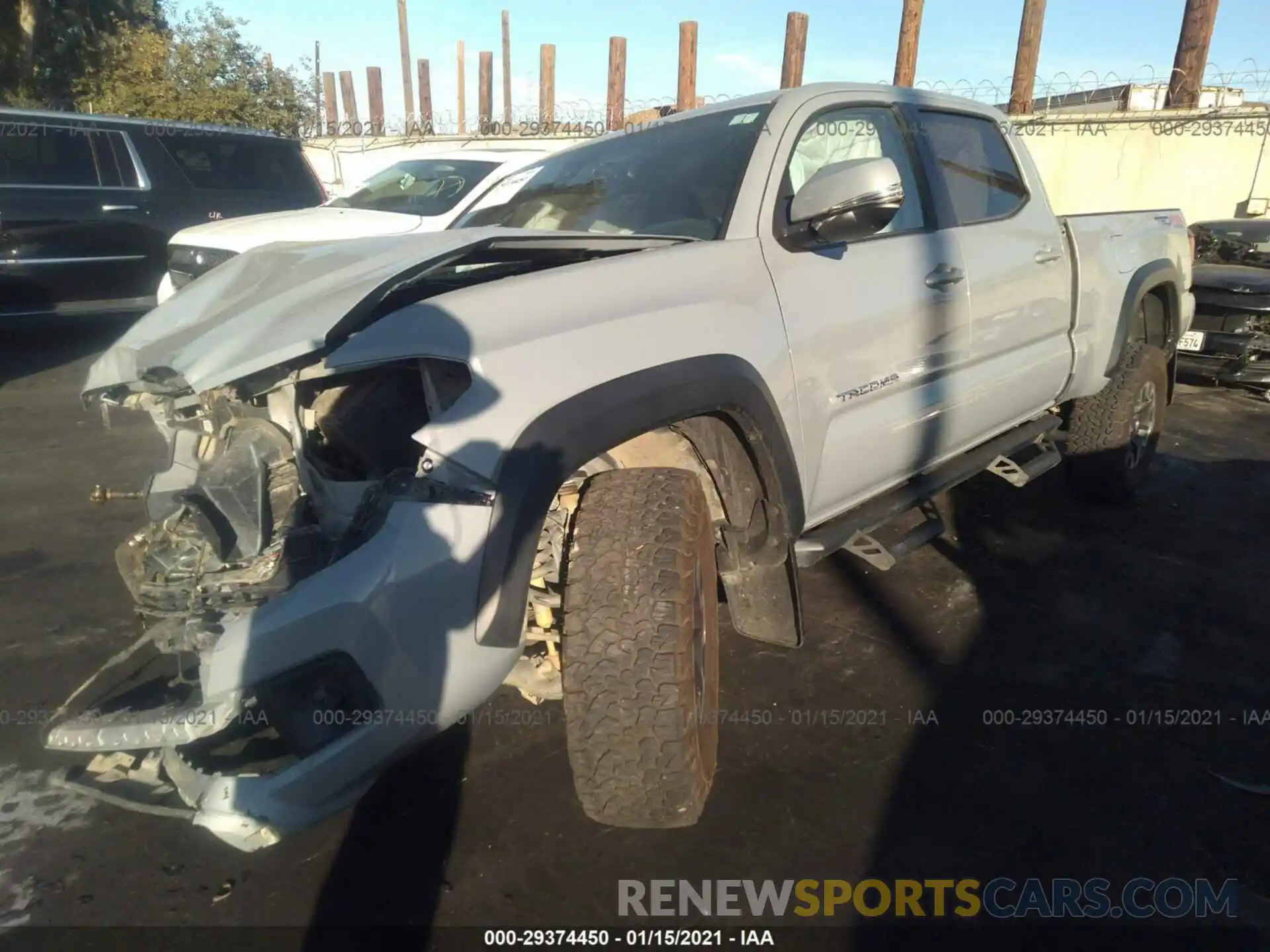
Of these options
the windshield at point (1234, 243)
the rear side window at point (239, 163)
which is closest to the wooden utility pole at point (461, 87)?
the rear side window at point (239, 163)

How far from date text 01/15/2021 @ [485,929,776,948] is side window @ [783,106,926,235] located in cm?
221

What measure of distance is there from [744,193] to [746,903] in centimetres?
192

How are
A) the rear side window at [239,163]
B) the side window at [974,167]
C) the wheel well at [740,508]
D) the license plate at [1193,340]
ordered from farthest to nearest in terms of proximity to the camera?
the rear side window at [239,163] → the license plate at [1193,340] → the side window at [974,167] → the wheel well at [740,508]

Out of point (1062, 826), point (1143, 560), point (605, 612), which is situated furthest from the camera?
point (1143, 560)

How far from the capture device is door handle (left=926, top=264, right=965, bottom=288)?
3080mm

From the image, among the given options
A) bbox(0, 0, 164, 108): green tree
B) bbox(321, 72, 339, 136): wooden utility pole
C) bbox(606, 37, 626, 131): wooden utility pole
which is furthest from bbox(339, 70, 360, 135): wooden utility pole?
bbox(606, 37, 626, 131): wooden utility pole

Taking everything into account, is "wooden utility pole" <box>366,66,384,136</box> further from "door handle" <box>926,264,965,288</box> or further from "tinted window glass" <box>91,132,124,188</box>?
"door handle" <box>926,264,965,288</box>

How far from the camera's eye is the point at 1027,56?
12852 mm

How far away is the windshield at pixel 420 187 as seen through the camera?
23.9ft

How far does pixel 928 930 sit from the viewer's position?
2102 mm

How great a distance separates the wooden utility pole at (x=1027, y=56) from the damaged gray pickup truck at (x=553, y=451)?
1109cm

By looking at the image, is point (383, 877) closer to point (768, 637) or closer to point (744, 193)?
point (768, 637)

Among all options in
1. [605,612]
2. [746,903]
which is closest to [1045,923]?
[746,903]

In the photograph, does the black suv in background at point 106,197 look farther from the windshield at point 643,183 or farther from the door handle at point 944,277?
the door handle at point 944,277
